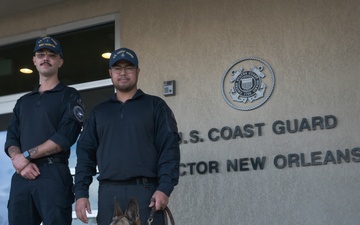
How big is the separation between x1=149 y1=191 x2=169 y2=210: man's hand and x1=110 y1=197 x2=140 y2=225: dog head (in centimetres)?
27

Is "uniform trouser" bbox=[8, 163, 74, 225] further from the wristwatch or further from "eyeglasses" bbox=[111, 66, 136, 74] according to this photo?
"eyeglasses" bbox=[111, 66, 136, 74]

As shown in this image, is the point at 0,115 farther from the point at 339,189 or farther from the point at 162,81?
the point at 339,189

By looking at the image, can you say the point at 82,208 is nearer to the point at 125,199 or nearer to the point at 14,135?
the point at 125,199

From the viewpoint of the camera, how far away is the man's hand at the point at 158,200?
3.55 metres

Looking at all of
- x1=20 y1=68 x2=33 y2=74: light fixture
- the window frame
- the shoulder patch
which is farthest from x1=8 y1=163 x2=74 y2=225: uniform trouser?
x1=20 y1=68 x2=33 y2=74: light fixture

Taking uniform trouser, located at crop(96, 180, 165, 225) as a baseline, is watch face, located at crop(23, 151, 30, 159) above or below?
above

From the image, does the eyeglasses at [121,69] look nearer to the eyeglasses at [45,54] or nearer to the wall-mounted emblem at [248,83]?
the eyeglasses at [45,54]

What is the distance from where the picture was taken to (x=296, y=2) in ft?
17.3

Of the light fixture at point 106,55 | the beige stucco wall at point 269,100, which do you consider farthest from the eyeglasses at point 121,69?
the light fixture at point 106,55

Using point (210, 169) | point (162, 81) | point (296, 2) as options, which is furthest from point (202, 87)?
point (296, 2)

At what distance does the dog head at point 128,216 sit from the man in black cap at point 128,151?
29 cm

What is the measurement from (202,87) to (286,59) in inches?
34.0

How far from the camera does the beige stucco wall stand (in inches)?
190

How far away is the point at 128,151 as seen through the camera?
3746 mm
